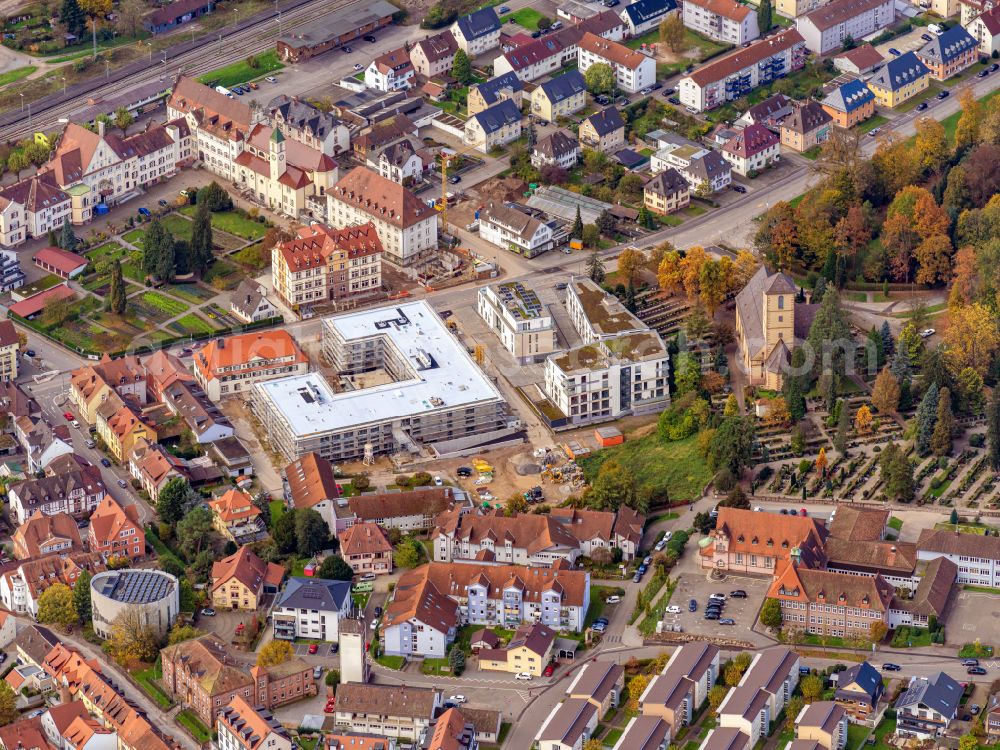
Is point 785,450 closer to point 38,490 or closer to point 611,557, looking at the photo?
point 611,557

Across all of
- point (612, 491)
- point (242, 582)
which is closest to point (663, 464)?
point (612, 491)

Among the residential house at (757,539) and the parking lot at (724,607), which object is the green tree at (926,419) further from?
the parking lot at (724,607)

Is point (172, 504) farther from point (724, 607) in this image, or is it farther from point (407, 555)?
point (724, 607)

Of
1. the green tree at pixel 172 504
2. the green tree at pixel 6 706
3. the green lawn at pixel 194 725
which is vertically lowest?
the green lawn at pixel 194 725

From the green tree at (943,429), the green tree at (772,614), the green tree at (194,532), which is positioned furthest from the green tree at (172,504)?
the green tree at (943,429)

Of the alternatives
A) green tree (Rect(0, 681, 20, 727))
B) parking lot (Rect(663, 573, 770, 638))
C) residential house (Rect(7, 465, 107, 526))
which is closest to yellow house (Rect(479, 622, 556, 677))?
parking lot (Rect(663, 573, 770, 638))
